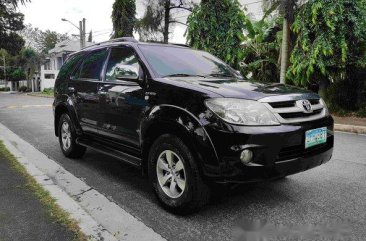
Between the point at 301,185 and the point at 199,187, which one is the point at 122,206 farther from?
the point at 301,185

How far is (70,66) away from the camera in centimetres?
580

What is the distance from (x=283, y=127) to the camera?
3002mm

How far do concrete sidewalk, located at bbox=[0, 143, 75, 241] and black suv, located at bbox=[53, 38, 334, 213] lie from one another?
1.02m

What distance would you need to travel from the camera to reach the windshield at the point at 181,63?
389 centimetres

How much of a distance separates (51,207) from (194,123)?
1.63m

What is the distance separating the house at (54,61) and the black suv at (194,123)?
4759cm

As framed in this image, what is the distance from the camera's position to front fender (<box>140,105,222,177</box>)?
2.95 meters

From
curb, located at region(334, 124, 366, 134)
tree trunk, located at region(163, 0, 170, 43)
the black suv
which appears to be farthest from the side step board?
tree trunk, located at region(163, 0, 170, 43)

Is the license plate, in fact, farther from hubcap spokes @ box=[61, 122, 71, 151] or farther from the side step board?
hubcap spokes @ box=[61, 122, 71, 151]

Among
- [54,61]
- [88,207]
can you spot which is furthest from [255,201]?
[54,61]

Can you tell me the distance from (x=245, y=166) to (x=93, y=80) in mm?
2734

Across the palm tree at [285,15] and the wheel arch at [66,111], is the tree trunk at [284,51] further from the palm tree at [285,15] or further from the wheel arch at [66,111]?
the wheel arch at [66,111]

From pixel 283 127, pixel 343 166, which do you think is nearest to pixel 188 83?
pixel 283 127

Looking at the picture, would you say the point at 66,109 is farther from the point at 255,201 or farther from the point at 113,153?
the point at 255,201
